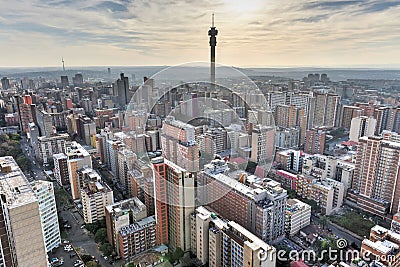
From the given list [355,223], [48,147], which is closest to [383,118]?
[355,223]

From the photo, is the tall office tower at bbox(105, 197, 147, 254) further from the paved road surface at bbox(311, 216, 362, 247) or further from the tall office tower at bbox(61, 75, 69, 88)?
the tall office tower at bbox(61, 75, 69, 88)

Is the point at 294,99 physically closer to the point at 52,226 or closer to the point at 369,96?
the point at 369,96

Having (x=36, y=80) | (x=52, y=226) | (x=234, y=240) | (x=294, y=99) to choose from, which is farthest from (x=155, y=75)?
(x=36, y=80)

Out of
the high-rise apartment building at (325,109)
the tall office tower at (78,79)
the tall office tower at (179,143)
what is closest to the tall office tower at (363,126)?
the high-rise apartment building at (325,109)

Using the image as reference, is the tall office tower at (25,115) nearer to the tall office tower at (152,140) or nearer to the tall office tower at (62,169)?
the tall office tower at (62,169)

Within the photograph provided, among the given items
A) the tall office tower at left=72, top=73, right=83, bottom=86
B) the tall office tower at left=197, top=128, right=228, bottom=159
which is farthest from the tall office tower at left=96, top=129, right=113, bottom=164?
the tall office tower at left=72, top=73, right=83, bottom=86

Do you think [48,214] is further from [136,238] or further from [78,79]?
[78,79]
